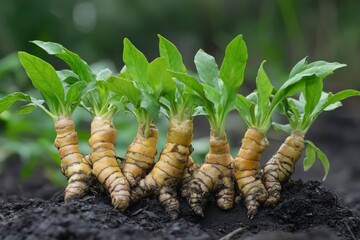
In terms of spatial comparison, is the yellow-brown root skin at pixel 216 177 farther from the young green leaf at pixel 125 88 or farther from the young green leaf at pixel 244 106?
the young green leaf at pixel 125 88

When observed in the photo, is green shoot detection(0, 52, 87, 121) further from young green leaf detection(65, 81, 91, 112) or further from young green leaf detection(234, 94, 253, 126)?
young green leaf detection(234, 94, 253, 126)

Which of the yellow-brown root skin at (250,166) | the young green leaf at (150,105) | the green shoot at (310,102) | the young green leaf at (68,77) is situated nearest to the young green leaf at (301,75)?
the green shoot at (310,102)

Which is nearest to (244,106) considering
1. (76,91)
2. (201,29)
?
(76,91)

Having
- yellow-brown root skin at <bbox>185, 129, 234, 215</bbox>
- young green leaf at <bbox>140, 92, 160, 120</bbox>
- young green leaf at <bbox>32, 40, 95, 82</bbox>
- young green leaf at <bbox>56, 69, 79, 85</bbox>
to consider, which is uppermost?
young green leaf at <bbox>32, 40, 95, 82</bbox>

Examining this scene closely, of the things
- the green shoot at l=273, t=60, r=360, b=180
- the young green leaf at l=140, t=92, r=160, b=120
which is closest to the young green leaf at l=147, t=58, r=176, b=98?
the young green leaf at l=140, t=92, r=160, b=120

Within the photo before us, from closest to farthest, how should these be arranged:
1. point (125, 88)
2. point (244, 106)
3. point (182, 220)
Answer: point (182, 220)
point (125, 88)
point (244, 106)

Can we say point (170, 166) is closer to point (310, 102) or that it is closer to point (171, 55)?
point (171, 55)

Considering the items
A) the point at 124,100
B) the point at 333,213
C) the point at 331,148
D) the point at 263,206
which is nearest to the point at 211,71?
the point at 124,100
